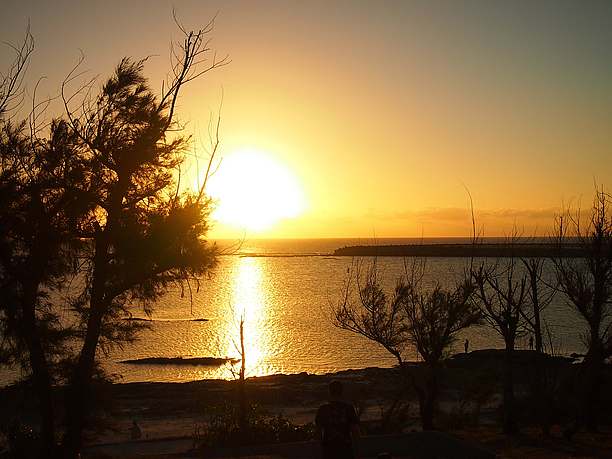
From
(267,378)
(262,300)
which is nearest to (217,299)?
(262,300)

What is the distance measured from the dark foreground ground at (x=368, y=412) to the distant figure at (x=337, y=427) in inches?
200

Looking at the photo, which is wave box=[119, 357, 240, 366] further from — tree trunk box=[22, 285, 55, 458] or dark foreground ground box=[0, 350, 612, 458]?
tree trunk box=[22, 285, 55, 458]

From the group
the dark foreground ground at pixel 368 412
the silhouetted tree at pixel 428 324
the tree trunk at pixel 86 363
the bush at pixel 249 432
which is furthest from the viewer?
the silhouetted tree at pixel 428 324

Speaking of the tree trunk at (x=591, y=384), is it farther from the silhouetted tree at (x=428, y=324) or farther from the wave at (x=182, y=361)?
the wave at (x=182, y=361)

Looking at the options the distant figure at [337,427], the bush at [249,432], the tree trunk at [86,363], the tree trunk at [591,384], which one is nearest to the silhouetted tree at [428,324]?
the bush at [249,432]

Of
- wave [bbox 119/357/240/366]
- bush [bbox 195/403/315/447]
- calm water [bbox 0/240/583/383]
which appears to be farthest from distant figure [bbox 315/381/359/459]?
wave [bbox 119/357/240/366]

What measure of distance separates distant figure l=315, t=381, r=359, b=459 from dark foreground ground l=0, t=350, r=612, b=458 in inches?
200

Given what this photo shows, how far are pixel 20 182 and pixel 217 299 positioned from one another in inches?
4332

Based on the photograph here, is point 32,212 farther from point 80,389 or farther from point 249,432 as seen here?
point 249,432

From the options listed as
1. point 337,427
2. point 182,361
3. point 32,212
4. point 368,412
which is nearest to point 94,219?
point 32,212

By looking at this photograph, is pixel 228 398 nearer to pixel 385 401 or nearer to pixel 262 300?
pixel 385 401

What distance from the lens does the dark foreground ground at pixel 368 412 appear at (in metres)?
13.6

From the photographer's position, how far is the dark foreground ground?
536 inches

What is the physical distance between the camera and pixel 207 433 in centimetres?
1692
